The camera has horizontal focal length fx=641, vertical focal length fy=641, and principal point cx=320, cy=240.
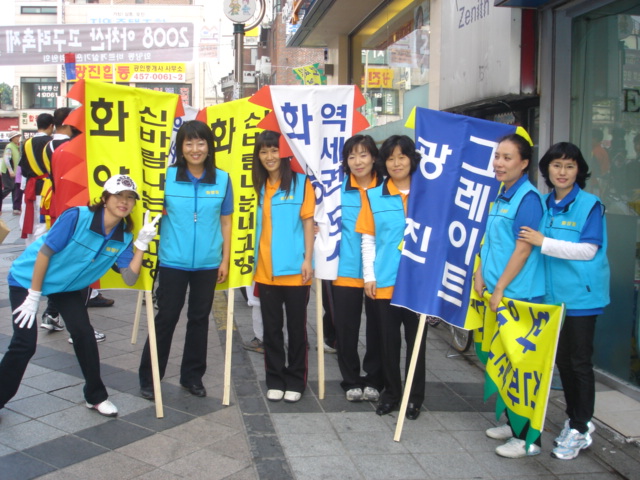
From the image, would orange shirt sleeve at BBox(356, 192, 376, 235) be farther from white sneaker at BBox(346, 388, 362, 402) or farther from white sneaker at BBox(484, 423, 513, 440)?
white sneaker at BBox(484, 423, 513, 440)

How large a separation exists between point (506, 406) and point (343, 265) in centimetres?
141

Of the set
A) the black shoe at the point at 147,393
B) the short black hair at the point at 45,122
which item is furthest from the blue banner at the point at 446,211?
the short black hair at the point at 45,122

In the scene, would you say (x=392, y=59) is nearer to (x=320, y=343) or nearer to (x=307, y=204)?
(x=307, y=204)

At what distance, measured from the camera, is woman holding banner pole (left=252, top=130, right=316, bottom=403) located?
14.7 feet

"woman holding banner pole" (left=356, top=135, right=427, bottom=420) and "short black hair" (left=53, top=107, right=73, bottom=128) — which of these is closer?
"woman holding banner pole" (left=356, top=135, right=427, bottom=420)

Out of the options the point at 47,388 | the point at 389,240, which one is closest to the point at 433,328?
the point at 389,240

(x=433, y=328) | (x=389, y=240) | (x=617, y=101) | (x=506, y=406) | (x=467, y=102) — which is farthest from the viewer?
(x=433, y=328)

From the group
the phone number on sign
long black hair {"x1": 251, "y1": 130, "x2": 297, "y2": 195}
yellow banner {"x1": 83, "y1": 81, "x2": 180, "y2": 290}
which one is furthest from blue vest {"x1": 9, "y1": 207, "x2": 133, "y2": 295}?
the phone number on sign

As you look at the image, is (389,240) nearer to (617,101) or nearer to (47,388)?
(617,101)

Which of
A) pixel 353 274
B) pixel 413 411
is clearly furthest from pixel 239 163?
pixel 413 411

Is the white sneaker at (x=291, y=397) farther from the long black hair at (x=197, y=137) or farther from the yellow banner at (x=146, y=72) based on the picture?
the yellow banner at (x=146, y=72)

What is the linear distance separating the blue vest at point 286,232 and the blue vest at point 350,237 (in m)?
0.30

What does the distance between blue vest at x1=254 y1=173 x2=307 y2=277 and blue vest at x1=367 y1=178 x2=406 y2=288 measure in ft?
1.79

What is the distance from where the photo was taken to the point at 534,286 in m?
3.84
